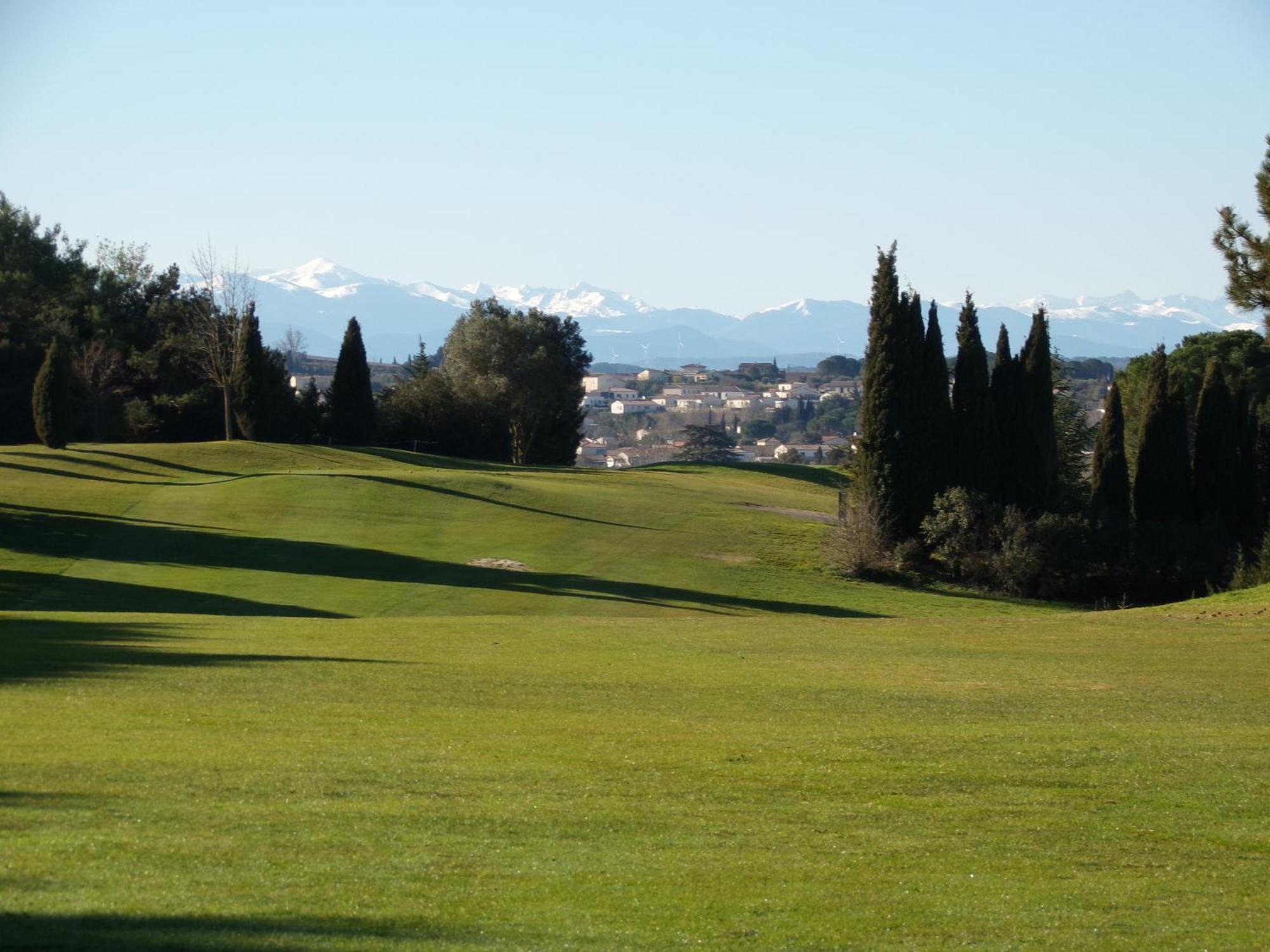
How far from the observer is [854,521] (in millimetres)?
47875

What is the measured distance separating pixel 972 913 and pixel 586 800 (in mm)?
3555

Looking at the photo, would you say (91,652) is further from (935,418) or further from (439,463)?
(439,463)

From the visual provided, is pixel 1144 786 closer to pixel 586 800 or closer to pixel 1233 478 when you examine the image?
pixel 586 800

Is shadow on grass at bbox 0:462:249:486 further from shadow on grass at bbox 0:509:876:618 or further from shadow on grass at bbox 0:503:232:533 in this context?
shadow on grass at bbox 0:509:876:618

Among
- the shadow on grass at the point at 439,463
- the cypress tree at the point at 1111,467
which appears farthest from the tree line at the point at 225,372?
the cypress tree at the point at 1111,467

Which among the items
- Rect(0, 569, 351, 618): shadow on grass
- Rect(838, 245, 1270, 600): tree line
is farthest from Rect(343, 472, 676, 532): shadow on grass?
Rect(0, 569, 351, 618): shadow on grass

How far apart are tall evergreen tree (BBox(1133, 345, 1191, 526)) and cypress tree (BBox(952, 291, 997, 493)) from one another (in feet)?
22.4

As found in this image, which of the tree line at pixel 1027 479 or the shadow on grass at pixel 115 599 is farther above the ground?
the tree line at pixel 1027 479

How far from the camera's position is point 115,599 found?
30.9m

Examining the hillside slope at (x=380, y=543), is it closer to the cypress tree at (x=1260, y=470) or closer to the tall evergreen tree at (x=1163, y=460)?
the tall evergreen tree at (x=1163, y=460)

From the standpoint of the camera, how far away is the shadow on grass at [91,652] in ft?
55.3

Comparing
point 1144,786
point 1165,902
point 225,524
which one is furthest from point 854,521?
point 1165,902

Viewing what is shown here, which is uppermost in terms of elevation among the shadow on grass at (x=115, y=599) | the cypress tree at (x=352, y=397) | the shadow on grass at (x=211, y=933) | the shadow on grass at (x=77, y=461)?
the cypress tree at (x=352, y=397)

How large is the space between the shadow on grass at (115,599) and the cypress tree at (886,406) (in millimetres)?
24373
